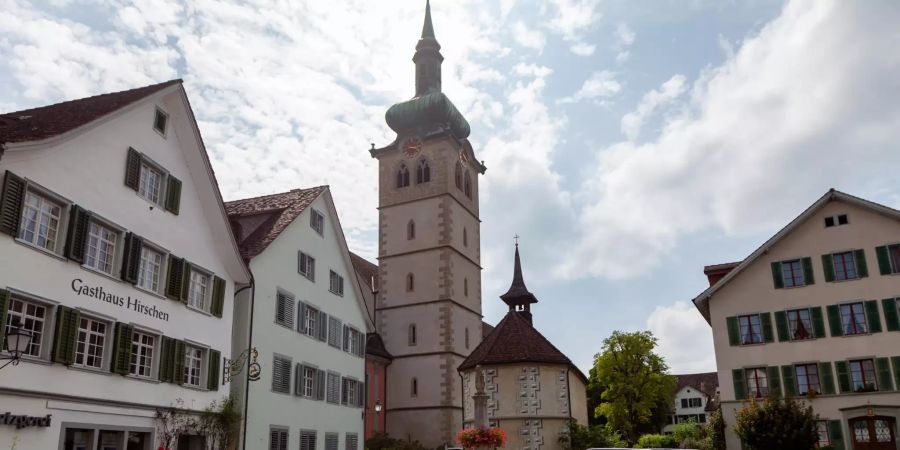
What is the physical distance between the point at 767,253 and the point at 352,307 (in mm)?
18374

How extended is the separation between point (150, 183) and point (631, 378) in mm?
36791

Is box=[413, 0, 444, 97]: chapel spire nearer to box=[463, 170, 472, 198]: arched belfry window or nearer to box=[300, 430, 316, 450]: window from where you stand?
box=[463, 170, 472, 198]: arched belfry window

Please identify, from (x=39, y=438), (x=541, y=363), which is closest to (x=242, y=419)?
(x=39, y=438)

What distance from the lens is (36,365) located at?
16703 mm

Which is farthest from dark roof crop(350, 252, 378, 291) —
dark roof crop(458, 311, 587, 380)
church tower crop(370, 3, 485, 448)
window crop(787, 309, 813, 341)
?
window crop(787, 309, 813, 341)

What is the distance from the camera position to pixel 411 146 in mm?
55125

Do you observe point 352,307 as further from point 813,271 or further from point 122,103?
point 813,271

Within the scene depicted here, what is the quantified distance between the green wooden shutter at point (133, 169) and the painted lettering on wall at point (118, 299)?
2895mm

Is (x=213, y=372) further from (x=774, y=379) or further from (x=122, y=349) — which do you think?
(x=774, y=379)

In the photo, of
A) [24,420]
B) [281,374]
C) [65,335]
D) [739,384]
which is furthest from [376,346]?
[24,420]

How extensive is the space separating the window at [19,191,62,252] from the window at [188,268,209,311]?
5.75 m

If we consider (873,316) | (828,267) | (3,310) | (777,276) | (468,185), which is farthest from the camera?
(468,185)

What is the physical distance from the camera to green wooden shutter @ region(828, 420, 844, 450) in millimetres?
31000

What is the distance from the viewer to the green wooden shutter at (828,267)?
32.8 metres
